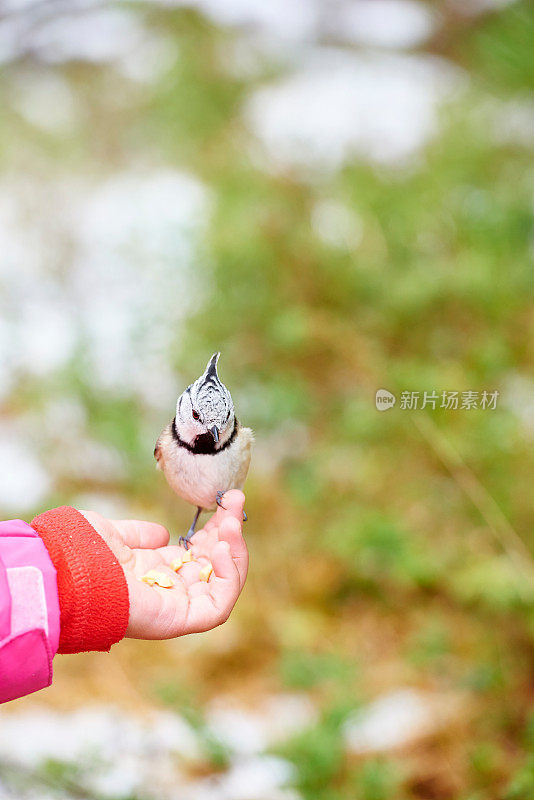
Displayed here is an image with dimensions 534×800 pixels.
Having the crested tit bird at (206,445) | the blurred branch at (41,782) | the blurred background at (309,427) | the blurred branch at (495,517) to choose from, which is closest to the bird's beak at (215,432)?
the crested tit bird at (206,445)

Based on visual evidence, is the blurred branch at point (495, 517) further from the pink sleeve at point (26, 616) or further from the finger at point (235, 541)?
the pink sleeve at point (26, 616)

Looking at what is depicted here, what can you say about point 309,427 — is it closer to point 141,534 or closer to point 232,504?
point 141,534

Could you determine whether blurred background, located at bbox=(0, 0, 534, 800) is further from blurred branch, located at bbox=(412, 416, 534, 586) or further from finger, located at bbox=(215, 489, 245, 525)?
finger, located at bbox=(215, 489, 245, 525)

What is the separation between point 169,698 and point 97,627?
39.9 inches

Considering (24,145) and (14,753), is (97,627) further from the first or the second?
(24,145)

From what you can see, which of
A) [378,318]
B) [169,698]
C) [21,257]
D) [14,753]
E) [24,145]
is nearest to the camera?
[169,698]

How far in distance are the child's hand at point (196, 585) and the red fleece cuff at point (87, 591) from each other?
20mm

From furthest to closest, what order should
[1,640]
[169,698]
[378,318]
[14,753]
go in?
[378,318] → [14,753] → [169,698] → [1,640]

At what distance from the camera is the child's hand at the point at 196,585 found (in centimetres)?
71

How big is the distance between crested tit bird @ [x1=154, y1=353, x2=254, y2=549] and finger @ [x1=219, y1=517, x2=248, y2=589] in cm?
2

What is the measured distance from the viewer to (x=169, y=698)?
161cm

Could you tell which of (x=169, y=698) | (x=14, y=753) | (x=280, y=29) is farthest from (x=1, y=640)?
(x=280, y=29)

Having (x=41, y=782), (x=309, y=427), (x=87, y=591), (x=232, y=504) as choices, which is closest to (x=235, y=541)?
(x=232, y=504)

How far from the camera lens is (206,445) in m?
0.65
